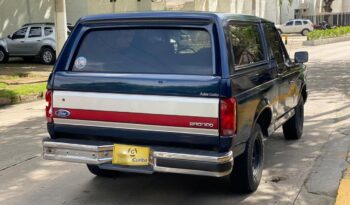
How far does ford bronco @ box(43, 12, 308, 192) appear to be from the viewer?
4426mm

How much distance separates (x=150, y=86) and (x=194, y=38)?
0.66 meters

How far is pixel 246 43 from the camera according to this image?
5398 millimetres

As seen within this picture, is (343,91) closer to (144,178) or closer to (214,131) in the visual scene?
(144,178)

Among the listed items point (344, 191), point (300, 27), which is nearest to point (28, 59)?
point (344, 191)

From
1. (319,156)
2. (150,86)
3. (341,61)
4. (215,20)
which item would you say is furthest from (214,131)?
(341,61)

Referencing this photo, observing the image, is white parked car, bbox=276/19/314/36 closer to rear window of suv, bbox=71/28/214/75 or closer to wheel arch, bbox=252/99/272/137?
wheel arch, bbox=252/99/272/137

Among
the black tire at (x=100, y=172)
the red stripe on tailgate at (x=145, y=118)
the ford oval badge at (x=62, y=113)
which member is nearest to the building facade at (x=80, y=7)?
the black tire at (x=100, y=172)

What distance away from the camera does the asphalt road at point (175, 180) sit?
524cm

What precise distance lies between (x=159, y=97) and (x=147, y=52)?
22.6 inches

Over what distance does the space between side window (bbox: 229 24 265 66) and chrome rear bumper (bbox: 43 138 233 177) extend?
3.30 feet

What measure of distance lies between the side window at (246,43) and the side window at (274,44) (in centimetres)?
34

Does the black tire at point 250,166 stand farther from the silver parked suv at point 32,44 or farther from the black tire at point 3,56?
the black tire at point 3,56

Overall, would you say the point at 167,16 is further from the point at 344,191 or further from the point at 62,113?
the point at 344,191

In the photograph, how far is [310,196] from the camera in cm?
526
